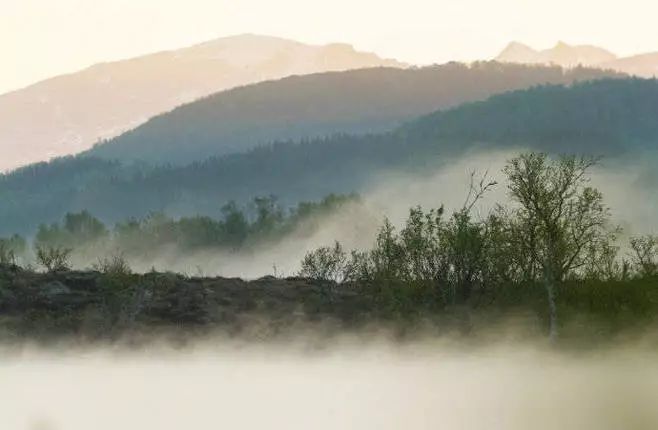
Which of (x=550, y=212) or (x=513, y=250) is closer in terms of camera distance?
(x=550, y=212)

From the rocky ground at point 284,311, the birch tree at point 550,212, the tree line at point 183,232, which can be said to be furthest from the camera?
the tree line at point 183,232

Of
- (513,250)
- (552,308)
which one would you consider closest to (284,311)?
(513,250)

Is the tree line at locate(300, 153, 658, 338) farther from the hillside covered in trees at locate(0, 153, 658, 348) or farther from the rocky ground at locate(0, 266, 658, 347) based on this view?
the rocky ground at locate(0, 266, 658, 347)

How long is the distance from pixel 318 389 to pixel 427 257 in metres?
19.6

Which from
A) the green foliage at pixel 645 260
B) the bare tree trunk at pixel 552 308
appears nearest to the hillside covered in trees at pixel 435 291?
the bare tree trunk at pixel 552 308

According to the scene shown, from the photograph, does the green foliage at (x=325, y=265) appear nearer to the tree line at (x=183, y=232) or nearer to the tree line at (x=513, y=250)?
the tree line at (x=513, y=250)

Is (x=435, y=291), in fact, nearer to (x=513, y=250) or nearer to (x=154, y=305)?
(x=513, y=250)

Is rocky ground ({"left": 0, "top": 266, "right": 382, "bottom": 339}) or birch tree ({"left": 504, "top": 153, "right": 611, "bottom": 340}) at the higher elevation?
birch tree ({"left": 504, "top": 153, "right": 611, "bottom": 340})

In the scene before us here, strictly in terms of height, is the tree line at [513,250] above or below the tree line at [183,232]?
below

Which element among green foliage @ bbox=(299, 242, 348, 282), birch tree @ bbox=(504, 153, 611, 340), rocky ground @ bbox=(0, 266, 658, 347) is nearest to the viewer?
birch tree @ bbox=(504, 153, 611, 340)

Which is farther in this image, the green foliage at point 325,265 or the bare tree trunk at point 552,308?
the green foliage at point 325,265

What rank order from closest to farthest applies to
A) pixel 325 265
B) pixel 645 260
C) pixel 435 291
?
1. pixel 435 291
2. pixel 645 260
3. pixel 325 265

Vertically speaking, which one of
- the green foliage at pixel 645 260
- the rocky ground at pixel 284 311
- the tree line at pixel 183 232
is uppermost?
the tree line at pixel 183 232

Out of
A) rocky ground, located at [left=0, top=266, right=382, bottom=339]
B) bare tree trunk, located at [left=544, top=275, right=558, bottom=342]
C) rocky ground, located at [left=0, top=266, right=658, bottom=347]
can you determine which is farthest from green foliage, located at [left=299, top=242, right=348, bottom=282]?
bare tree trunk, located at [left=544, top=275, right=558, bottom=342]
